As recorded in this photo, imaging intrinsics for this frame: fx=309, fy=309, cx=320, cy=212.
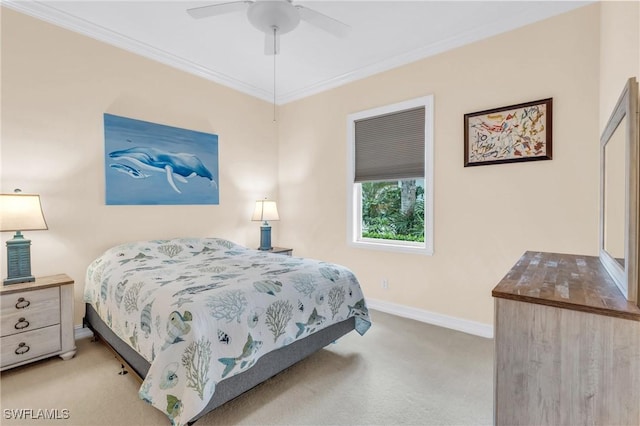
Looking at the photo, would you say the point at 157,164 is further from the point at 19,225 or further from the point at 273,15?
the point at 273,15

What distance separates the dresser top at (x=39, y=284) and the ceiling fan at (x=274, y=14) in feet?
7.27

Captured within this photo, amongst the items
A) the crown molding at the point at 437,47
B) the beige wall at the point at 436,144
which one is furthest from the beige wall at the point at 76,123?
the crown molding at the point at 437,47

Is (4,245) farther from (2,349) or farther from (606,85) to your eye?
(606,85)

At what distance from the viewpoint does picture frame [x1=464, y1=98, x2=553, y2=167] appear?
257 centimetres

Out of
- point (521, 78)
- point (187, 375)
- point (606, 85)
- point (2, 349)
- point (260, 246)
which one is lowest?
point (2, 349)

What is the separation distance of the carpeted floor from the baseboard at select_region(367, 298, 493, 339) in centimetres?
29

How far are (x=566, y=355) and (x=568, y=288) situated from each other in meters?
0.29

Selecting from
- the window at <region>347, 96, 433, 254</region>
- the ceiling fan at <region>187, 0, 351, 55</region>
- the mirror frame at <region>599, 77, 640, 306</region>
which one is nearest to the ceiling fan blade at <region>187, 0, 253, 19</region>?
the ceiling fan at <region>187, 0, 351, 55</region>

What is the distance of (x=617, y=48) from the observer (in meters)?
1.65

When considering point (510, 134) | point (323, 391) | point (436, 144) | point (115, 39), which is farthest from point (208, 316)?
point (115, 39)

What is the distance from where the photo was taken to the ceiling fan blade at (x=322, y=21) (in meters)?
2.14

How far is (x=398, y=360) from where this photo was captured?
2.43 m

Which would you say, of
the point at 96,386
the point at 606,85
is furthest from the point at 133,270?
the point at 606,85

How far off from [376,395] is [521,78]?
9.21 ft
